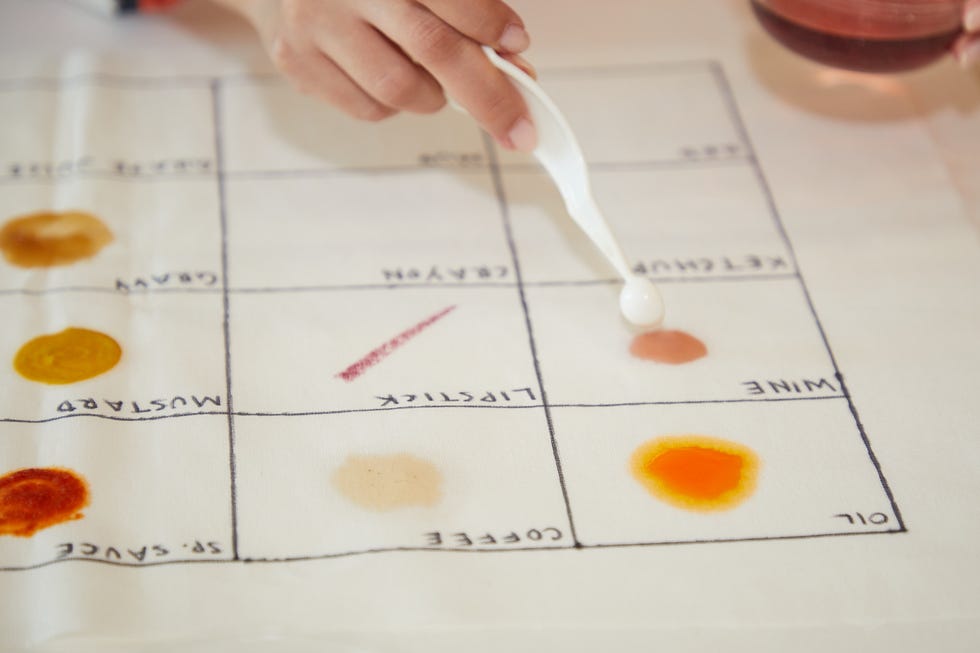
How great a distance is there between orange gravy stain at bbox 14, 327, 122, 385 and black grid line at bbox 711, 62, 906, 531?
42cm

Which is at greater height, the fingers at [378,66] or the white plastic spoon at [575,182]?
the fingers at [378,66]

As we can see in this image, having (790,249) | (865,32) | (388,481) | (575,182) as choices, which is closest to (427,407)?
(388,481)

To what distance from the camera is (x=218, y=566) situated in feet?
1.63

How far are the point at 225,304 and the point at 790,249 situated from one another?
1.21 ft

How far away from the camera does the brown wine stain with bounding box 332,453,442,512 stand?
53 cm

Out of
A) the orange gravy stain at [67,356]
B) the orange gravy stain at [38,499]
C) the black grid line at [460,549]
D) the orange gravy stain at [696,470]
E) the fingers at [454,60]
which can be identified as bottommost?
the black grid line at [460,549]

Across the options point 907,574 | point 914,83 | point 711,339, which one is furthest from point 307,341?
point 914,83

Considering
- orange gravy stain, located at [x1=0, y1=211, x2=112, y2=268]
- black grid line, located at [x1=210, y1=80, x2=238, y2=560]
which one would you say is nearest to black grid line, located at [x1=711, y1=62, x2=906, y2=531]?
black grid line, located at [x1=210, y1=80, x2=238, y2=560]

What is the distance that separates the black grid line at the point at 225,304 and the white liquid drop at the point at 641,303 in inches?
9.1

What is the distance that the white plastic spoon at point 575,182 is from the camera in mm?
587

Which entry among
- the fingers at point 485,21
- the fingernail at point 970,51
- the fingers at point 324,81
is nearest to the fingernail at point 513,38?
the fingers at point 485,21

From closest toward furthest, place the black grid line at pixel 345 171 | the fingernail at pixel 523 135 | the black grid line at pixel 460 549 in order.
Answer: the black grid line at pixel 460 549 → the fingernail at pixel 523 135 → the black grid line at pixel 345 171

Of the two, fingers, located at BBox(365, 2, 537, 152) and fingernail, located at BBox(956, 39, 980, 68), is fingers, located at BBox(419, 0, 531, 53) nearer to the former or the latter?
fingers, located at BBox(365, 2, 537, 152)

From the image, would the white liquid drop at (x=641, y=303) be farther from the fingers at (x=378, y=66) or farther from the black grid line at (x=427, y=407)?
the fingers at (x=378, y=66)
